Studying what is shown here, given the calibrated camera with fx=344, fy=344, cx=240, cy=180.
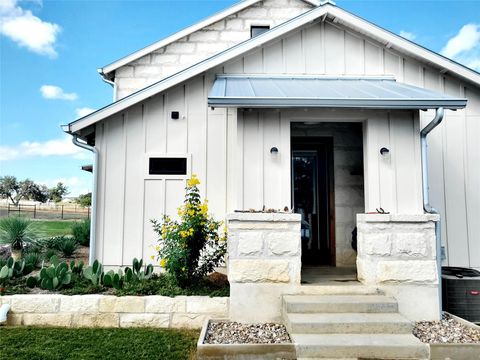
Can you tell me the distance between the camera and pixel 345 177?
20.4ft

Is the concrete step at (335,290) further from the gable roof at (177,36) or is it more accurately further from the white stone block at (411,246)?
the gable roof at (177,36)

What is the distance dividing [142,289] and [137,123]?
2786mm

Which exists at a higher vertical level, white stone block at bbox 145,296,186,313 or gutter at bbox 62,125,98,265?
gutter at bbox 62,125,98,265

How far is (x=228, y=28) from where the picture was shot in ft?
29.2

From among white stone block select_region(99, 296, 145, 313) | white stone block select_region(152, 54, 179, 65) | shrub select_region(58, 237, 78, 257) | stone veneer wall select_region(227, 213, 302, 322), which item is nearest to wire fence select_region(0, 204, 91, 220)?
shrub select_region(58, 237, 78, 257)

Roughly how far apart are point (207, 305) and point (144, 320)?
83cm

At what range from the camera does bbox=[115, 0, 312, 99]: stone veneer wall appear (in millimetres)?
8836

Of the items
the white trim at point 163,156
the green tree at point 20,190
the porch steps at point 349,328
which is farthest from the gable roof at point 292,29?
the green tree at point 20,190

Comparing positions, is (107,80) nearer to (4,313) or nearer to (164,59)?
(164,59)

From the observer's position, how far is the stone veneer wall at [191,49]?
8836 millimetres

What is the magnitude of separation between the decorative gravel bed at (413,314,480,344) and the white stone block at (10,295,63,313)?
4406mm

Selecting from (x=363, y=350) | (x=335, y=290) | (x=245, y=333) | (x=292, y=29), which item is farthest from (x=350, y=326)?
(x=292, y=29)

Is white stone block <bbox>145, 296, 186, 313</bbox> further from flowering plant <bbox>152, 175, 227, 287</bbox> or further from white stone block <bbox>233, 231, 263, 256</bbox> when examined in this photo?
white stone block <bbox>233, 231, 263, 256</bbox>

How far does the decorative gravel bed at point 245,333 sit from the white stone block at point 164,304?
0.53 m
